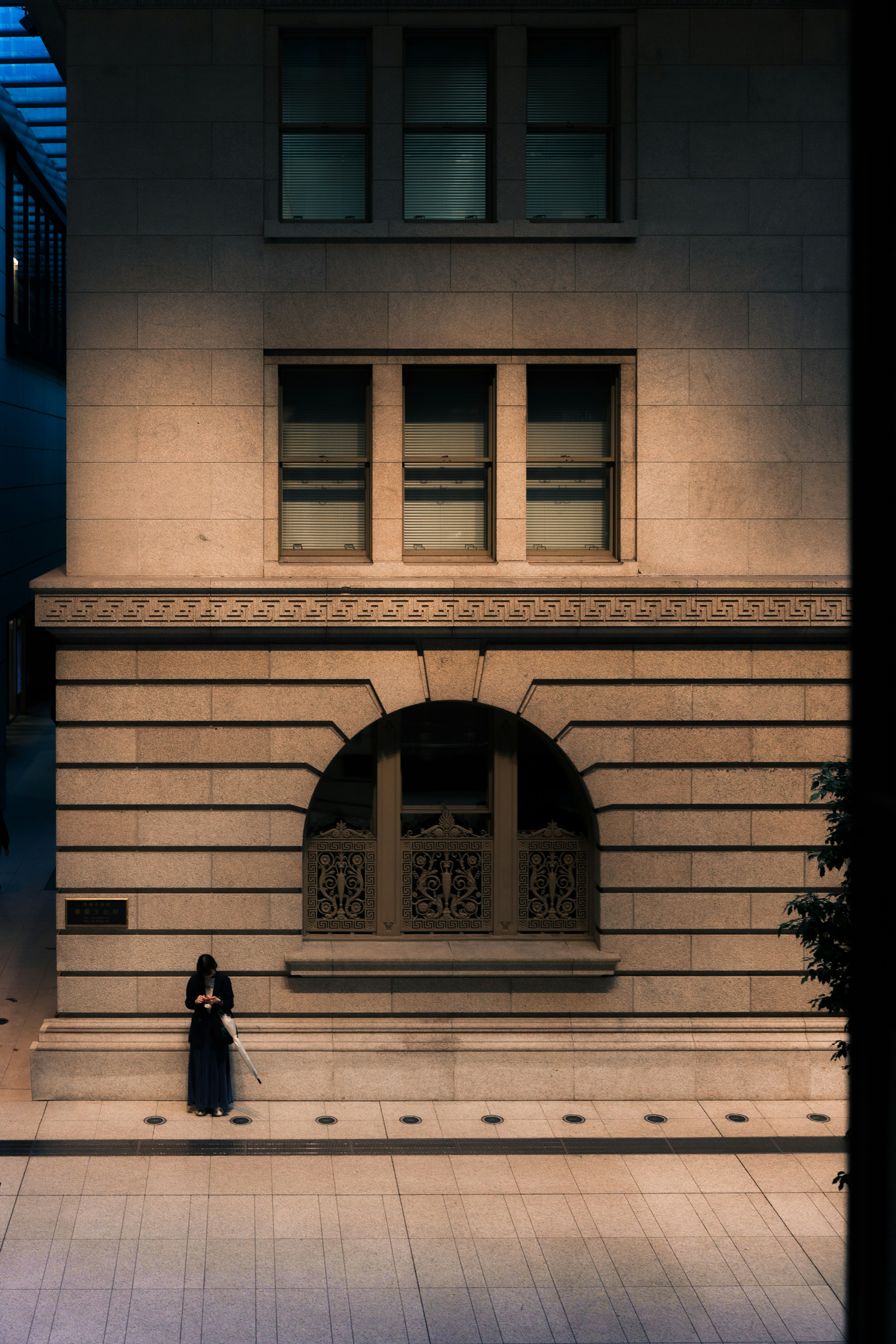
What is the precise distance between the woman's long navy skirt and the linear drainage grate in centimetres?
55

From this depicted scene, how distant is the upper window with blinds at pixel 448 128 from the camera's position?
1527cm

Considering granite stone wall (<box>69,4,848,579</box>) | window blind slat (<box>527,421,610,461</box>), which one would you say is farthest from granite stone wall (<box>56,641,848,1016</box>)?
window blind slat (<box>527,421,610,461</box>)

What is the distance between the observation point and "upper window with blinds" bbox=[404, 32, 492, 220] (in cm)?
1527

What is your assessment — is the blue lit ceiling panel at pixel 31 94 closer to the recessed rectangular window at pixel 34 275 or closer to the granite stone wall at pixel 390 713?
the recessed rectangular window at pixel 34 275

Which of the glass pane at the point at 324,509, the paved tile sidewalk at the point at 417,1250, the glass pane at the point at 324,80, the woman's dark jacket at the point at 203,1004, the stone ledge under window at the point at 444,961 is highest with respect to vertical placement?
the glass pane at the point at 324,80

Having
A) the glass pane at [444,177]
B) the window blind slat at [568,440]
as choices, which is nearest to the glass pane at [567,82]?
the glass pane at [444,177]

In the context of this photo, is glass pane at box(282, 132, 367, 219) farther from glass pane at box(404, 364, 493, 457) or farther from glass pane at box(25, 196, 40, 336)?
glass pane at box(25, 196, 40, 336)

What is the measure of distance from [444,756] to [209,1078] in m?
4.39

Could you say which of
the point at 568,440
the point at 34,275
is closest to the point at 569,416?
the point at 568,440

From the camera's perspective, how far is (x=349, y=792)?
1575cm

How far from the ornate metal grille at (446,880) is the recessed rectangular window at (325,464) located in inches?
133

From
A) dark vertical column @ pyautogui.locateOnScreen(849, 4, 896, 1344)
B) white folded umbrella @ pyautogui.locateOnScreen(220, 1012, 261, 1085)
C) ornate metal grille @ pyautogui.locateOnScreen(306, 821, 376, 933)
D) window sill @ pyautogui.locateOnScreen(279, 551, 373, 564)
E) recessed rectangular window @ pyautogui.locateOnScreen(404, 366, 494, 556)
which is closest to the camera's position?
dark vertical column @ pyautogui.locateOnScreen(849, 4, 896, 1344)

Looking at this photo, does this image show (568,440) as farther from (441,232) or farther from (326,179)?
(326,179)

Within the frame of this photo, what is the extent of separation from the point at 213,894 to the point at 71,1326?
17.5ft
